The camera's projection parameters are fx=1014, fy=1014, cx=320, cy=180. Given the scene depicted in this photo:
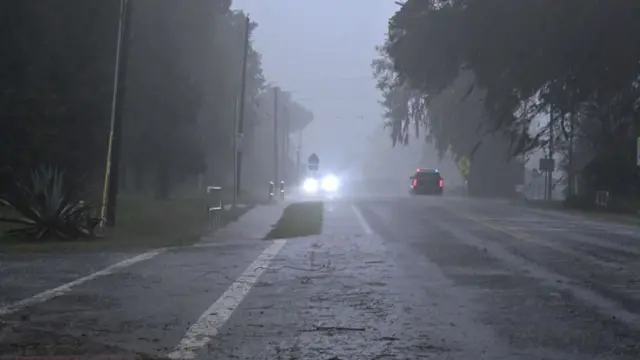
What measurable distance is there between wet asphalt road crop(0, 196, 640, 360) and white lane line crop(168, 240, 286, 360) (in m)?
0.02

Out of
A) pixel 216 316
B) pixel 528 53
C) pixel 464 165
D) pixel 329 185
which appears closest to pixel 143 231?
pixel 528 53

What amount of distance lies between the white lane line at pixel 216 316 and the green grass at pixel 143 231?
530cm

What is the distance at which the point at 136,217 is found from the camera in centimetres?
3066

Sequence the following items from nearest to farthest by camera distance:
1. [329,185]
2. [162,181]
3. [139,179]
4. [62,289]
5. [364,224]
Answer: [62,289]
[364,224]
[162,181]
[139,179]
[329,185]

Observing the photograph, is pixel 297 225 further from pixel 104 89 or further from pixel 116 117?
pixel 104 89

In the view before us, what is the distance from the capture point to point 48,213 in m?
22.3

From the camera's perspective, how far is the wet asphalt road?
923 centimetres

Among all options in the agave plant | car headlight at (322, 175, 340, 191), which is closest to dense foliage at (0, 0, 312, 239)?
the agave plant

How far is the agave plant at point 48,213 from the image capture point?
22.1 m

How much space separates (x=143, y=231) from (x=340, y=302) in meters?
14.2

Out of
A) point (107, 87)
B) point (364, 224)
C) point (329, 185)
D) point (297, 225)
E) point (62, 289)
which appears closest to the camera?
point (62, 289)

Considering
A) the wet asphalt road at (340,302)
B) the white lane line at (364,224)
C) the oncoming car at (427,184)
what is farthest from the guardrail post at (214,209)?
the oncoming car at (427,184)

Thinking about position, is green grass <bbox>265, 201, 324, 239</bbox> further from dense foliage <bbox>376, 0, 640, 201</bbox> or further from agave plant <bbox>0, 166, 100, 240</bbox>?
dense foliage <bbox>376, 0, 640, 201</bbox>

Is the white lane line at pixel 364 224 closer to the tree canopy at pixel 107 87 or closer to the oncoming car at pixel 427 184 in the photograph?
the tree canopy at pixel 107 87
